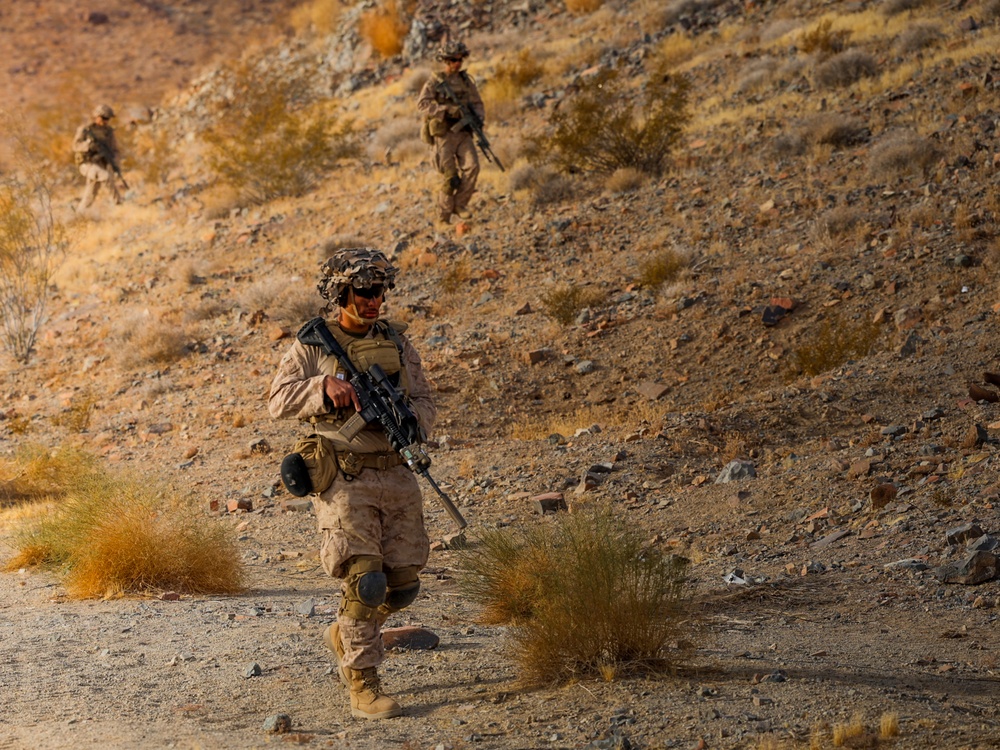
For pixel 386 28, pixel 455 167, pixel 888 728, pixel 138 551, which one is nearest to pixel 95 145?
pixel 386 28

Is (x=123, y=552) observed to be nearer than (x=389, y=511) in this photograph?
No

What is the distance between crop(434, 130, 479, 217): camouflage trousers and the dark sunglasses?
880cm

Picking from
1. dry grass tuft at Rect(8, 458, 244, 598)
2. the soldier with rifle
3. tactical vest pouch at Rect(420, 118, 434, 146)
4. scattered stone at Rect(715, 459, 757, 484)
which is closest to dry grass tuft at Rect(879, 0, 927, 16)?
the soldier with rifle

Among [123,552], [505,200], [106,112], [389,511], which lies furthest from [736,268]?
[106,112]

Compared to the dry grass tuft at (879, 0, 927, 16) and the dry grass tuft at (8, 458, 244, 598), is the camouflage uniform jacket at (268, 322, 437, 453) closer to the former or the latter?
the dry grass tuft at (8, 458, 244, 598)

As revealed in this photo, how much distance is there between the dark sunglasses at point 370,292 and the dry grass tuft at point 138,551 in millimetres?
2692

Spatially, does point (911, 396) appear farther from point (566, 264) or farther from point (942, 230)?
point (566, 264)

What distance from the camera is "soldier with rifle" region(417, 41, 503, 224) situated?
12.8 metres

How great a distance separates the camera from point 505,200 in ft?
48.0

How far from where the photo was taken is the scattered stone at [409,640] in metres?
5.29

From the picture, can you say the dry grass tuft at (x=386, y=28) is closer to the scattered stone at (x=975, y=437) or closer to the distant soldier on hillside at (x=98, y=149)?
the distant soldier on hillside at (x=98, y=149)

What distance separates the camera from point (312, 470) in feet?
14.3

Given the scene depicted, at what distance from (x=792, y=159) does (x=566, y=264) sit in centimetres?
302

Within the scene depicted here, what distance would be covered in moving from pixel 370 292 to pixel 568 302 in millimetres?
6692
